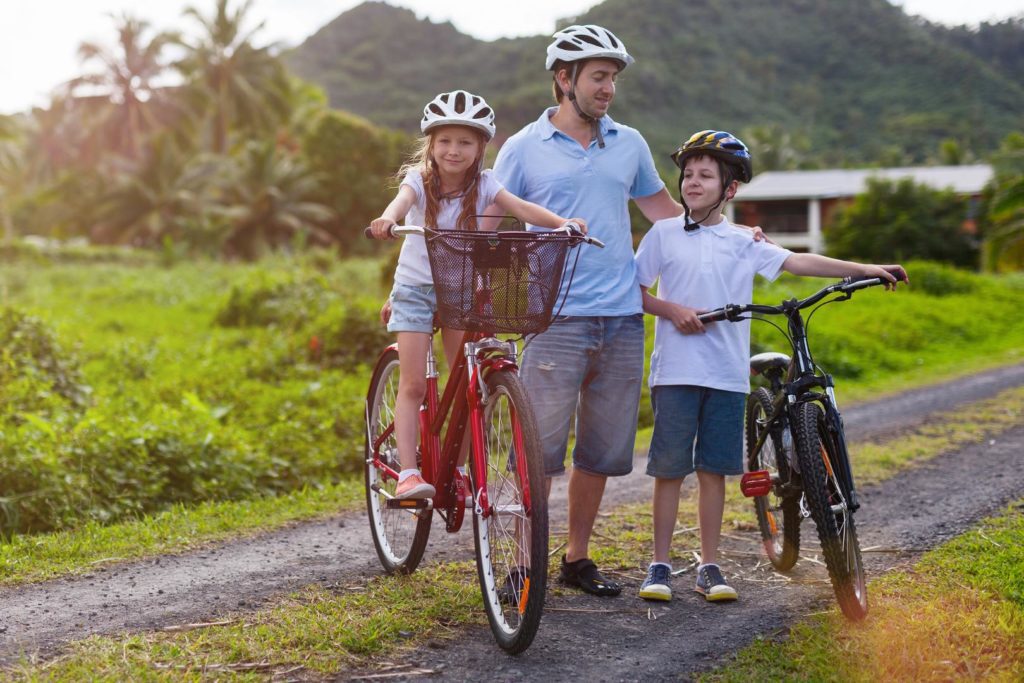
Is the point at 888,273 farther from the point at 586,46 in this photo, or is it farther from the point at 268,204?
the point at 268,204

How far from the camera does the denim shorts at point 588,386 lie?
169 inches

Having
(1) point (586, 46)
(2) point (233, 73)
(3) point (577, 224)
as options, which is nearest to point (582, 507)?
(3) point (577, 224)

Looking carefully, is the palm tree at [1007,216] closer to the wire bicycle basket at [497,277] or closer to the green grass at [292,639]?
the green grass at [292,639]

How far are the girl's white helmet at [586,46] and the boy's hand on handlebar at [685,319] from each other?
3.35 feet

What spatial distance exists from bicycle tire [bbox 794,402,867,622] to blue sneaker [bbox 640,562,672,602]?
0.71 meters

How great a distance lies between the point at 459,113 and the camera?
402 cm

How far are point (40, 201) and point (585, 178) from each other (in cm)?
4633

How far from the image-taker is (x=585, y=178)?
4.29m

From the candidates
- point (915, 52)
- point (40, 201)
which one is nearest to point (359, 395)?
point (40, 201)

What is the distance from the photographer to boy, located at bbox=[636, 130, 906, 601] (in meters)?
4.37

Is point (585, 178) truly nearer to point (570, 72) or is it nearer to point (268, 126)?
point (570, 72)

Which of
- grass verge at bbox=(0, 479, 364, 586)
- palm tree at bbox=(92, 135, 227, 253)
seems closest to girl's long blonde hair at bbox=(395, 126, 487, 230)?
grass verge at bbox=(0, 479, 364, 586)

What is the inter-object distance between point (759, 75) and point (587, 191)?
6488 cm

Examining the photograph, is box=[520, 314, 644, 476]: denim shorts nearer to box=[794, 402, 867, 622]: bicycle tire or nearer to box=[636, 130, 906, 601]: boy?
box=[636, 130, 906, 601]: boy
